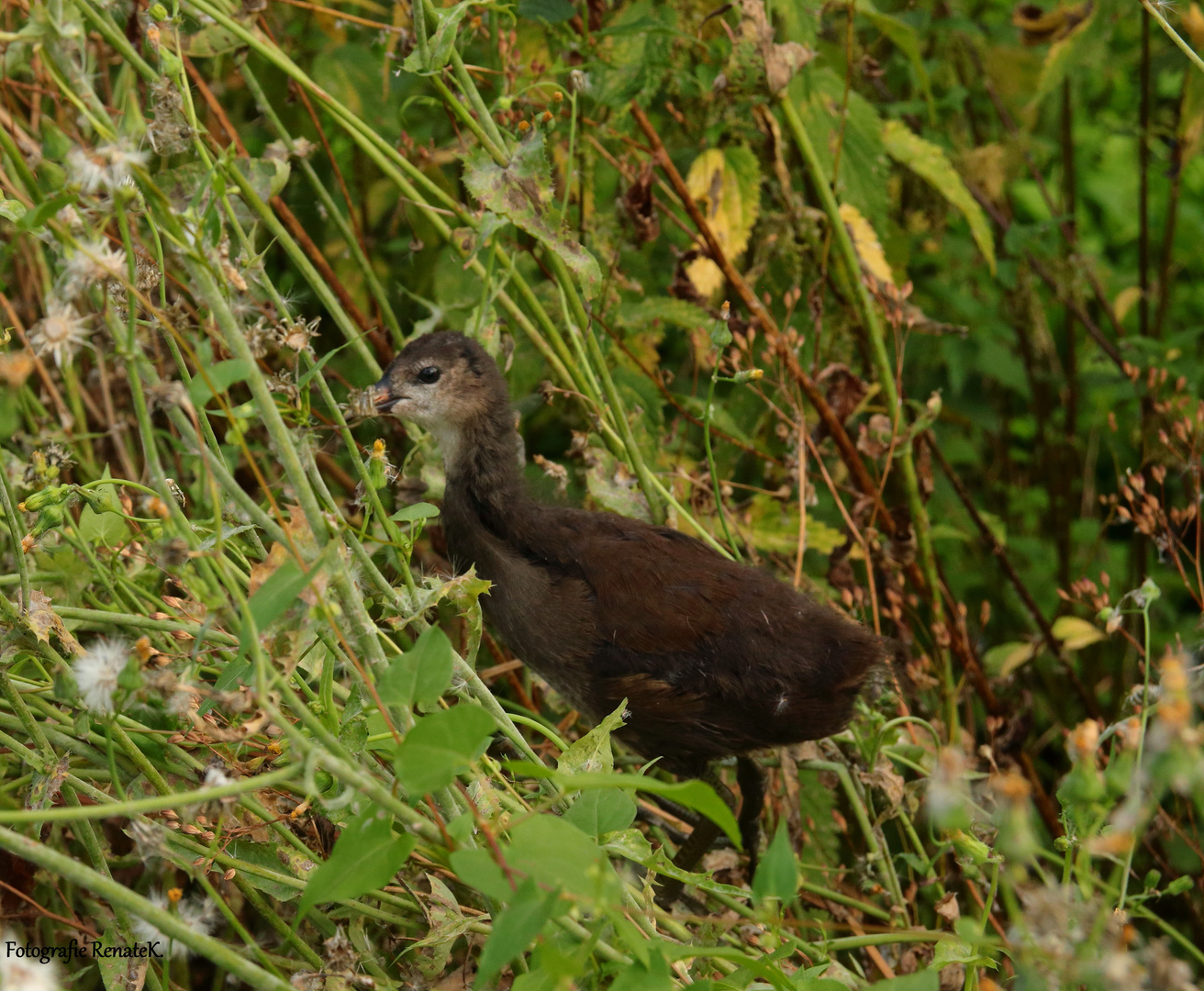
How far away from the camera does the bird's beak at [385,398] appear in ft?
8.41

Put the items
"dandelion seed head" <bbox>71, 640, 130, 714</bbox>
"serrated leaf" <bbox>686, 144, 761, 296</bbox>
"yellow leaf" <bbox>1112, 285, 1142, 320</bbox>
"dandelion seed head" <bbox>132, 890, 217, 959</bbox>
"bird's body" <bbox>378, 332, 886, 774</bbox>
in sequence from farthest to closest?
1. "yellow leaf" <bbox>1112, 285, 1142, 320</bbox>
2. "serrated leaf" <bbox>686, 144, 761, 296</bbox>
3. "bird's body" <bbox>378, 332, 886, 774</bbox>
4. "dandelion seed head" <bbox>132, 890, 217, 959</bbox>
5. "dandelion seed head" <bbox>71, 640, 130, 714</bbox>

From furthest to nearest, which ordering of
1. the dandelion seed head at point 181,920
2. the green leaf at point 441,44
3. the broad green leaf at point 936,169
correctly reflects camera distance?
the broad green leaf at point 936,169 < the green leaf at point 441,44 < the dandelion seed head at point 181,920

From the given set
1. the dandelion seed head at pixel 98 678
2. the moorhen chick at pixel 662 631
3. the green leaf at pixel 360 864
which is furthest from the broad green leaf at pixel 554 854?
the moorhen chick at pixel 662 631

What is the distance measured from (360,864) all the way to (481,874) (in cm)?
16

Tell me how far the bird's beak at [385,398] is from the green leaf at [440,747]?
4.78ft

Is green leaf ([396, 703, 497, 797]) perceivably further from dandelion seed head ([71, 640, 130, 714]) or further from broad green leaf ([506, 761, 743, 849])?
dandelion seed head ([71, 640, 130, 714])

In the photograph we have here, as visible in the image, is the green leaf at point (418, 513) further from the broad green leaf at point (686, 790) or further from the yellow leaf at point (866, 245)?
the yellow leaf at point (866, 245)

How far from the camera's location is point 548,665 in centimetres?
241

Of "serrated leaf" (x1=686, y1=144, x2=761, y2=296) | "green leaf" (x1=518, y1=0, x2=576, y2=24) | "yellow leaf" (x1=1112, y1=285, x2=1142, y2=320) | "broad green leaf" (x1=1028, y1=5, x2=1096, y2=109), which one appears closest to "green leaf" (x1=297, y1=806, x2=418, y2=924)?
"green leaf" (x1=518, y1=0, x2=576, y2=24)

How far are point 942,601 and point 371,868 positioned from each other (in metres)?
2.31

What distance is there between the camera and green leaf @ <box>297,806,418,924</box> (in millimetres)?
1251

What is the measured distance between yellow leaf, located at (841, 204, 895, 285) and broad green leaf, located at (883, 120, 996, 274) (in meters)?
0.22

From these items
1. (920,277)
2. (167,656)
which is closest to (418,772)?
(167,656)

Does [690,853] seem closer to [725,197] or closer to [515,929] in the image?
[515,929]
